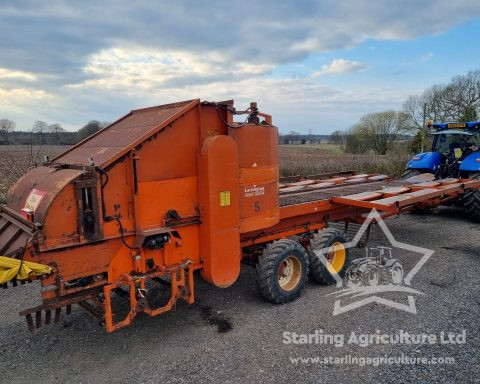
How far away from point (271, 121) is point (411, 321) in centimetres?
288

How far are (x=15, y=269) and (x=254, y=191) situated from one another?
261cm

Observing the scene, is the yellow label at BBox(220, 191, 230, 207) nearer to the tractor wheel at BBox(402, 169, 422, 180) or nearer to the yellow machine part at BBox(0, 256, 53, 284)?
the yellow machine part at BBox(0, 256, 53, 284)

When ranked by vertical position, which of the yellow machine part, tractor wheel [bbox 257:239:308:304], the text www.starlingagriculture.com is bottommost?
the text www.starlingagriculture.com

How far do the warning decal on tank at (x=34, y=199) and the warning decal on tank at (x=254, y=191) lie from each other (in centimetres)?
216

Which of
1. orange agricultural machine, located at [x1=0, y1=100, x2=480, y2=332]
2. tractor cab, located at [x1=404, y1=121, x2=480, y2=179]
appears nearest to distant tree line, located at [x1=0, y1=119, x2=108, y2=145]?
orange agricultural machine, located at [x1=0, y1=100, x2=480, y2=332]

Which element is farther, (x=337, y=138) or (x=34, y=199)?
(x=337, y=138)

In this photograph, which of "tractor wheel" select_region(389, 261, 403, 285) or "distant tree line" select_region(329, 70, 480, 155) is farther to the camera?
"distant tree line" select_region(329, 70, 480, 155)

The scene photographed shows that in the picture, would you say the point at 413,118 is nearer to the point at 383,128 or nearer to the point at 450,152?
the point at 383,128

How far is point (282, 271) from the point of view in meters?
5.08

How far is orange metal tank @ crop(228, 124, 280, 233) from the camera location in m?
4.55

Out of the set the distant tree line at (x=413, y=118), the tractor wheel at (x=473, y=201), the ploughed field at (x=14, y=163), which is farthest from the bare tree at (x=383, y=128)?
the ploughed field at (x=14, y=163)

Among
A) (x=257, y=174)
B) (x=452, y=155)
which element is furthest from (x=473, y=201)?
(x=257, y=174)

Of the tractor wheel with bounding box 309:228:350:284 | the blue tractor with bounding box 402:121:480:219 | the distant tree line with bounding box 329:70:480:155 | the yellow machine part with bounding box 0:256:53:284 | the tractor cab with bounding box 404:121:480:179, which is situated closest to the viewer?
the yellow machine part with bounding box 0:256:53:284

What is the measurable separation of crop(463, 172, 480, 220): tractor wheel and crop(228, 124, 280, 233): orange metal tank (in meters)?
6.20
